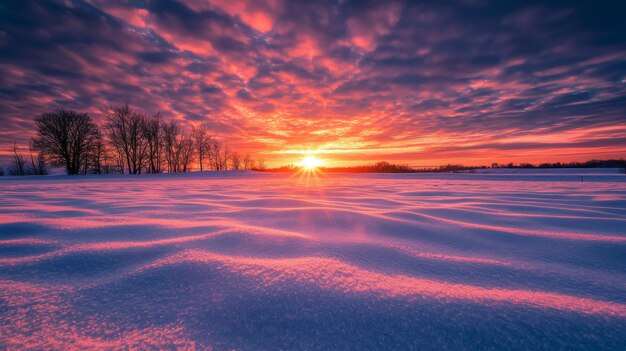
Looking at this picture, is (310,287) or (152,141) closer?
(310,287)

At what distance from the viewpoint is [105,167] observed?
32094 millimetres

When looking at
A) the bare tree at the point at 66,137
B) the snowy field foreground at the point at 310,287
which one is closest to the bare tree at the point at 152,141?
the bare tree at the point at 66,137

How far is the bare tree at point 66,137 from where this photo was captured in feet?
77.4

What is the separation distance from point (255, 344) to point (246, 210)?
1935 mm

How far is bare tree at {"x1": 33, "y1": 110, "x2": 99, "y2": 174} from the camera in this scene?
77.4 ft

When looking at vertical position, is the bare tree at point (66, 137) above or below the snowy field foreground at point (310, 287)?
above

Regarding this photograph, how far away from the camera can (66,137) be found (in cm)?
2447

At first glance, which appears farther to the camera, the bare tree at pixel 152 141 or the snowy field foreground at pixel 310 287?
the bare tree at pixel 152 141

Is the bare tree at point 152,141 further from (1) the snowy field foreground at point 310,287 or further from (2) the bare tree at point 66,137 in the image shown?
(1) the snowy field foreground at point 310,287

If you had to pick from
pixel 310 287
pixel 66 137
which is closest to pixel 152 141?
pixel 66 137

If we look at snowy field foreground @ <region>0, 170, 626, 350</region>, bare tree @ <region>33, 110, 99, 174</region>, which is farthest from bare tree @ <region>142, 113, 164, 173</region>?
snowy field foreground @ <region>0, 170, 626, 350</region>

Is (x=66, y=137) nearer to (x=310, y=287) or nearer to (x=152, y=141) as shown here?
(x=152, y=141)

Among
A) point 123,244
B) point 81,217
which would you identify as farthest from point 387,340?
point 81,217

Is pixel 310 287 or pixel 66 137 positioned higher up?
pixel 66 137
